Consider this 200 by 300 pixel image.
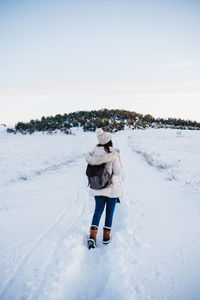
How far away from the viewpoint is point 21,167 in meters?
9.57

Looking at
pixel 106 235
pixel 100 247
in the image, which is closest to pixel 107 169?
pixel 106 235

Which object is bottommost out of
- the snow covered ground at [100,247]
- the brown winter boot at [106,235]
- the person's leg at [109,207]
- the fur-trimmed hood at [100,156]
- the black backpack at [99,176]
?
the snow covered ground at [100,247]

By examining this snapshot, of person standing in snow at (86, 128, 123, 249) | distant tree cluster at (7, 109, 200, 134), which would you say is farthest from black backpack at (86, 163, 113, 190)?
distant tree cluster at (7, 109, 200, 134)

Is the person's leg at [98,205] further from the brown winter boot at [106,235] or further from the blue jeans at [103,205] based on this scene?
the brown winter boot at [106,235]

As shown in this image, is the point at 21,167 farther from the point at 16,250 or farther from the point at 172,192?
the point at 172,192

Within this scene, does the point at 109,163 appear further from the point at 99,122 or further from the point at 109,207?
the point at 99,122

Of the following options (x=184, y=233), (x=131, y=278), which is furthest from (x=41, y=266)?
(x=184, y=233)

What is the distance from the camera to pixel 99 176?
9.45 ft

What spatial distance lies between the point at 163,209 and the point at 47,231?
2942mm

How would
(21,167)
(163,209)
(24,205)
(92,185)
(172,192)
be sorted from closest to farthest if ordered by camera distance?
1. (92,185)
2. (163,209)
3. (24,205)
4. (172,192)
5. (21,167)

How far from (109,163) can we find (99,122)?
2118 inches

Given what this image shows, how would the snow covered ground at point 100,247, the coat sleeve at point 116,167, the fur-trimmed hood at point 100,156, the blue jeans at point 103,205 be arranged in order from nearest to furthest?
the snow covered ground at point 100,247, the fur-trimmed hood at point 100,156, the coat sleeve at point 116,167, the blue jeans at point 103,205

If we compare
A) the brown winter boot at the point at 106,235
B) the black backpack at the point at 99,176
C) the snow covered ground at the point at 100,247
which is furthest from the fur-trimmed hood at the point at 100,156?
the snow covered ground at the point at 100,247

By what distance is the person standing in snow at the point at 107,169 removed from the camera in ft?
9.39
